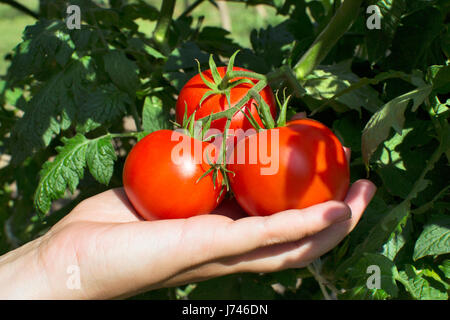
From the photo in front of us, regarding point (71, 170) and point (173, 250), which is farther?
point (71, 170)

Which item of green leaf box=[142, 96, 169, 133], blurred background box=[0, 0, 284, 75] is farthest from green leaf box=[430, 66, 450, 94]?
blurred background box=[0, 0, 284, 75]

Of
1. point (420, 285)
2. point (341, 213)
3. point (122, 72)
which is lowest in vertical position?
point (420, 285)

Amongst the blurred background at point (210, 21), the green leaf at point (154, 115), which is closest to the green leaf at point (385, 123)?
Answer: the green leaf at point (154, 115)

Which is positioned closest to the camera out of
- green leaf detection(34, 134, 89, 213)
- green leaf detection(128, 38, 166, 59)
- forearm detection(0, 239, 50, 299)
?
forearm detection(0, 239, 50, 299)

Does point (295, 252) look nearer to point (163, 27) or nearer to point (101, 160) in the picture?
point (101, 160)

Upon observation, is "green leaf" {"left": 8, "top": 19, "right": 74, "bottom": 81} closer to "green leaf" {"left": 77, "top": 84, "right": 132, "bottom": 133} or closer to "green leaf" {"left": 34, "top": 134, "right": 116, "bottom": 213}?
"green leaf" {"left": 77, "top": 84, "right": 132, "bottom": 133}

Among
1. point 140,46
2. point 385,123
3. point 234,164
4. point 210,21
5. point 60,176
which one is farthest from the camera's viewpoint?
point 210,21

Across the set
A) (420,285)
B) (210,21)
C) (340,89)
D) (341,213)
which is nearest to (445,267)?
(420,285)
